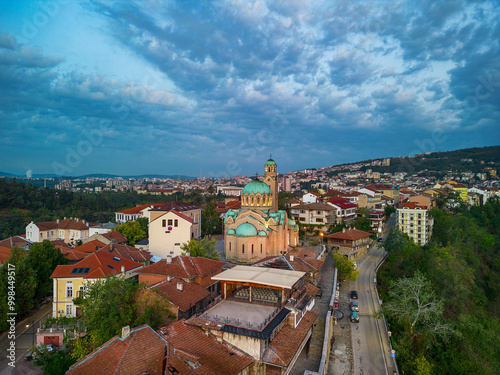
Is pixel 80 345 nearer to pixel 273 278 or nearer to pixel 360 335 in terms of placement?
Answer: pixel 273 278

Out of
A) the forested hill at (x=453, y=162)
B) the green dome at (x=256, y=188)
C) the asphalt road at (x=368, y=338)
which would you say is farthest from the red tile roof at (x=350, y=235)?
the forested hill at (x=453, y=162)

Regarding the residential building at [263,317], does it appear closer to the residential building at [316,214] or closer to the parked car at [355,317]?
the parked car at [355,317]

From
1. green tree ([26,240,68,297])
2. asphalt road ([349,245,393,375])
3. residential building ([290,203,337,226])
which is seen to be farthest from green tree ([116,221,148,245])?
asphalt road ([349,245,393,375])

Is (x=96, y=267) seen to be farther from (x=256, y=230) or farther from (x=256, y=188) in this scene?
(x=256, y=188)

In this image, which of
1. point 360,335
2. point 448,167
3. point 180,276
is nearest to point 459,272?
point 360,335

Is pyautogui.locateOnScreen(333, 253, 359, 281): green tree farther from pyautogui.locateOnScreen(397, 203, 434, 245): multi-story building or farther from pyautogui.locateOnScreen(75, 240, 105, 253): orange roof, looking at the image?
pyautogui.locateOnScreen(75, 240, 105, 253): orange roof

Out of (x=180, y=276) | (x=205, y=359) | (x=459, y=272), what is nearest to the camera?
(x=205, y=359)
